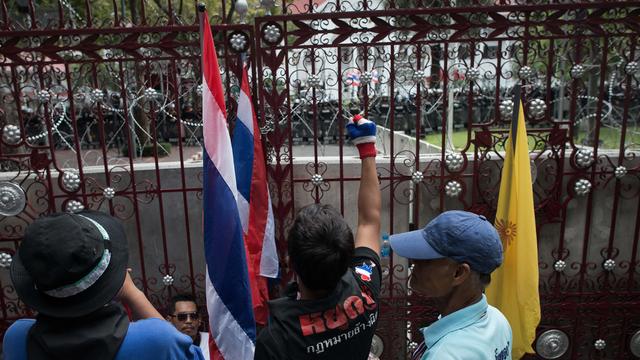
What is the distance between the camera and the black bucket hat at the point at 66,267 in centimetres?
128

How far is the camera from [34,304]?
135 cm

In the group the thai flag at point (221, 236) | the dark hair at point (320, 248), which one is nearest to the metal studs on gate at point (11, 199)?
the thai flag at point (221, 236)

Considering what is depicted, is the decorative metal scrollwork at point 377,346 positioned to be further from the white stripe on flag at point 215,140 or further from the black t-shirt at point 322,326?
the black t-shirt at point 322,326

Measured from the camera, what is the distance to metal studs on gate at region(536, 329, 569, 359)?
135 inches

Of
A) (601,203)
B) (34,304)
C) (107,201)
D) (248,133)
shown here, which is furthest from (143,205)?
(601,203)

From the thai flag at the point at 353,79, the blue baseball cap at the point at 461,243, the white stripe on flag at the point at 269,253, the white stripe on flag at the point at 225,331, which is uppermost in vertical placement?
the thai flag at the point at 353,79

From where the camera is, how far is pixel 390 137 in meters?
3.11

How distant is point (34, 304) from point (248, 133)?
1.73 m

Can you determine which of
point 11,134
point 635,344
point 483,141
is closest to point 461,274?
point 483,141

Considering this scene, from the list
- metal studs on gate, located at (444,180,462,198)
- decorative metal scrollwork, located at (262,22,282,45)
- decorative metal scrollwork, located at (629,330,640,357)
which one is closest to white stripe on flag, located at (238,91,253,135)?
decorative metal scrollwork, located at (262,22,282,45)

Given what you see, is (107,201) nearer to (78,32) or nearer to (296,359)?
(78,32)

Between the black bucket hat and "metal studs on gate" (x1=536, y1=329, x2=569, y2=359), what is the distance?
311 cm

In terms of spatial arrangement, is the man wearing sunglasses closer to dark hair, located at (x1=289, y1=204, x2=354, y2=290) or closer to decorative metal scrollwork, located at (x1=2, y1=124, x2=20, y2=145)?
decorative metal scrollwork, located at (x1=2, y1=124, x2=20, y2=145)

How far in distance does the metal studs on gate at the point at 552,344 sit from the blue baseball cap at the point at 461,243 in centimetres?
218
